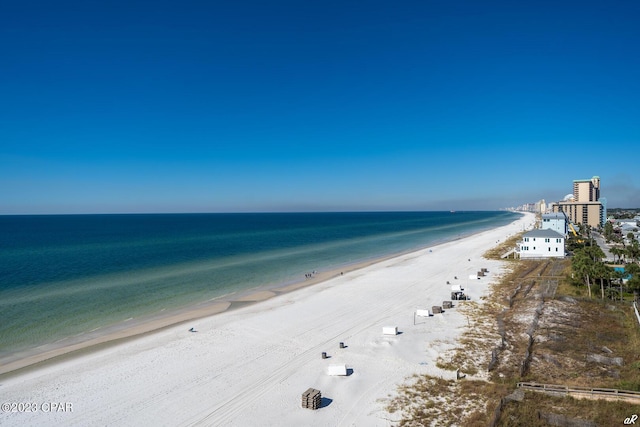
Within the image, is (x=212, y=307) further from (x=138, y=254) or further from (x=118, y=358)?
(x=138, y=254)

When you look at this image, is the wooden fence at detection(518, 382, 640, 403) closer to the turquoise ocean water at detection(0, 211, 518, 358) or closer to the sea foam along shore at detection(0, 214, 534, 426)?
the sea foam along shore at detection(0, 214, 534, 426)

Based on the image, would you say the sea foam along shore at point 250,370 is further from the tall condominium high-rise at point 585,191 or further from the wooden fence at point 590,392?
the tall condominium high-rise at point 585,191

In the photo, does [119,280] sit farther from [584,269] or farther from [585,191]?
[585,191]

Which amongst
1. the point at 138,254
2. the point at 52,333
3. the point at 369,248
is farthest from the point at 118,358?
the point at 369,248

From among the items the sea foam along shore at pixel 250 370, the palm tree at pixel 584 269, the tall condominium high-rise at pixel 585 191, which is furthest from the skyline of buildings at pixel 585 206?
the sea foam along shore at pixel 250 370

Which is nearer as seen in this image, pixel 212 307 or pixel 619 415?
pixel 619 415
